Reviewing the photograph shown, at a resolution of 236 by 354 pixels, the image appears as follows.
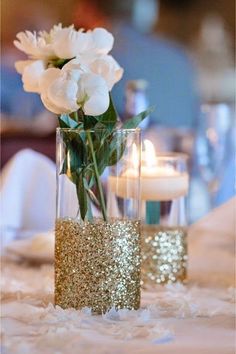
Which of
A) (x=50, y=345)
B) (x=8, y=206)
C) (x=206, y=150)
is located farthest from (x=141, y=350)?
(x=206, y=150)

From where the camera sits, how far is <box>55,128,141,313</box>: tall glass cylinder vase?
66 centimetres

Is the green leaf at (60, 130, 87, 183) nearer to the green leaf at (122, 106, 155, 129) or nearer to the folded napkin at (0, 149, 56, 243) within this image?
the green leaf at (122, 106, 155, 129)

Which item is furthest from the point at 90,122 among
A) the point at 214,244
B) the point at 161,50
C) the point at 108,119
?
the point at 161,50

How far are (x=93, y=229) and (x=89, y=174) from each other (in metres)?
0.05

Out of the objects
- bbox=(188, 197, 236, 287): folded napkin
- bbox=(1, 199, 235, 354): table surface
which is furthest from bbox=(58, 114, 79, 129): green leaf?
bbox=(188, 197, 236, 287): folded napkin

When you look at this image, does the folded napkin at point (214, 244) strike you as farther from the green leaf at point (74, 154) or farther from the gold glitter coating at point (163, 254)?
the green leaf at point (74, 154)

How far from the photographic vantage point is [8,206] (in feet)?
3.81

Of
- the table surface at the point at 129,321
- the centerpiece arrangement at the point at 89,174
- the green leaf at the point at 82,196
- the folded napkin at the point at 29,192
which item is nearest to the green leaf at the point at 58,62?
the centerpiece arrangement at the point at 89,174

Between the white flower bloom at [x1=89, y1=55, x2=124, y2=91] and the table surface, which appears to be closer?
the table surface

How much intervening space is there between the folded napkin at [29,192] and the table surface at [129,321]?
29 centimetres

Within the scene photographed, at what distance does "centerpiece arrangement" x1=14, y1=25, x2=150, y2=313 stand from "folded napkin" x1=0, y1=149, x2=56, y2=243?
18.9 inches

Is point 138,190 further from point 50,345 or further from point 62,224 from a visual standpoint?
point 50,345

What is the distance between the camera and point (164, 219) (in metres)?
0.89

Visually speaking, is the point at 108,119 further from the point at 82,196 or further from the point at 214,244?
the point at 214,244
